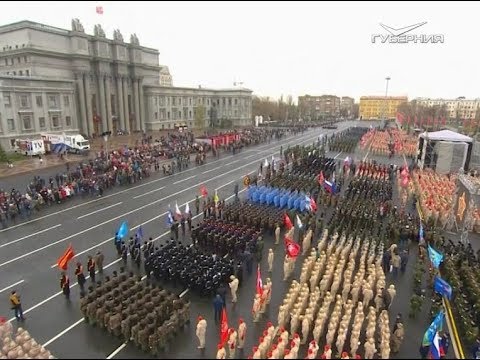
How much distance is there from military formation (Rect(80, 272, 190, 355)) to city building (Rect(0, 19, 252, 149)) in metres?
34.4

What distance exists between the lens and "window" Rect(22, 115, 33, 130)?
39469 mm

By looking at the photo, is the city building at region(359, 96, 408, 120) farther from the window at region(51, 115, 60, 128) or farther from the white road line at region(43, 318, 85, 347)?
the white road line at region(43, 318, 85, 347)

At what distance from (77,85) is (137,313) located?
48.2m

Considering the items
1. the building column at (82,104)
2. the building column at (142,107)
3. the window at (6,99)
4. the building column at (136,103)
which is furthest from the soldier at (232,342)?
the building column at (142,107)

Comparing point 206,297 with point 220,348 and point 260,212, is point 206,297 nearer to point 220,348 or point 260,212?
point 220,348

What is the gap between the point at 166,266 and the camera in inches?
499

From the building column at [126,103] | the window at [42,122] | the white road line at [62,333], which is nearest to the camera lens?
the white road line at [62,333]

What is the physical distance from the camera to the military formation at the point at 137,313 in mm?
9297

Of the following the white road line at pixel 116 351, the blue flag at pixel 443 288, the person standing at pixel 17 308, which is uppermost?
the blue flag at pixel 443 288

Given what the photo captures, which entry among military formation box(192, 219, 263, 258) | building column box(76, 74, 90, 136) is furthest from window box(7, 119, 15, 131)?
military formation box(192, 219, 263, 258)

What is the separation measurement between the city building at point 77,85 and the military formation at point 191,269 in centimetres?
3317

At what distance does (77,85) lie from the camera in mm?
49969

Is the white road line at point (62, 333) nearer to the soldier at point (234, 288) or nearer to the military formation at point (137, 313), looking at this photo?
the military formation at point (137, 313)

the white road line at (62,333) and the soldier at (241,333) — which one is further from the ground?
the soldier at (241,333)
